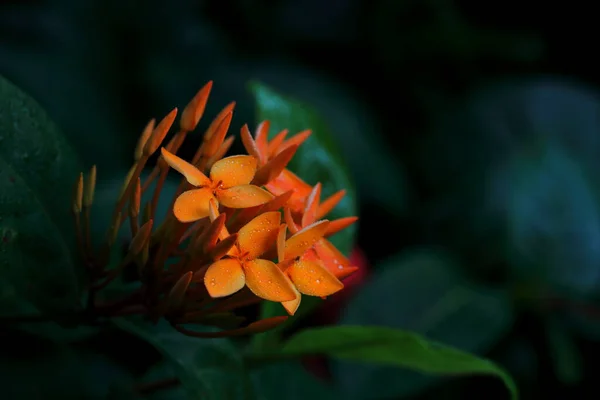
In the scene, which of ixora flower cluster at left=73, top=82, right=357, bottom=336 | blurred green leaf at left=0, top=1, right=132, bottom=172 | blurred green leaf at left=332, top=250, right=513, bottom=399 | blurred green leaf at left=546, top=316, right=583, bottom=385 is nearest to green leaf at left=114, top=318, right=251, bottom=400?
ixora flower cluster at left=73, top=82, right=357, bottom=336

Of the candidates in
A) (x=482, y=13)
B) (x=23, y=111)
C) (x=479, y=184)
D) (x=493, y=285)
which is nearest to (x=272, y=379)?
(x=23, y=111)

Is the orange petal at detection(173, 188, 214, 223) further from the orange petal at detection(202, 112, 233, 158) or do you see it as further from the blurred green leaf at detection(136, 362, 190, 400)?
the blurred green leaf at detection(136, 362, 190, 400)

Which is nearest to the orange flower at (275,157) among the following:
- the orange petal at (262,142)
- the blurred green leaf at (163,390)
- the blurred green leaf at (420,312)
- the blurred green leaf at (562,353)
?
the orange petal at (262,142)

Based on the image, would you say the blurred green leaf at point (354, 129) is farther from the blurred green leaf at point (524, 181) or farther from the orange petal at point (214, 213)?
the orange petal at point (214, 213)

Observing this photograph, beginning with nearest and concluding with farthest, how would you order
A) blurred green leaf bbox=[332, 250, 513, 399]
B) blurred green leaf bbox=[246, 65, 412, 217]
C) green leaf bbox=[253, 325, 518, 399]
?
green leaf bbox=[253, 325, 518, 399], blurred green leaf bbox=[332, 250, 513, 399], blurred green leaf bbox=[246, 65, 412, 217]

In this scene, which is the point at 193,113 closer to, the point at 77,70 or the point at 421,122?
the point at 77,70

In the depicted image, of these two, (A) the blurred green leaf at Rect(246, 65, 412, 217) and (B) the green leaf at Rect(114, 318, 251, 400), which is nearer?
(B) the green leaf at Rect(114, 318, 251, 400)
